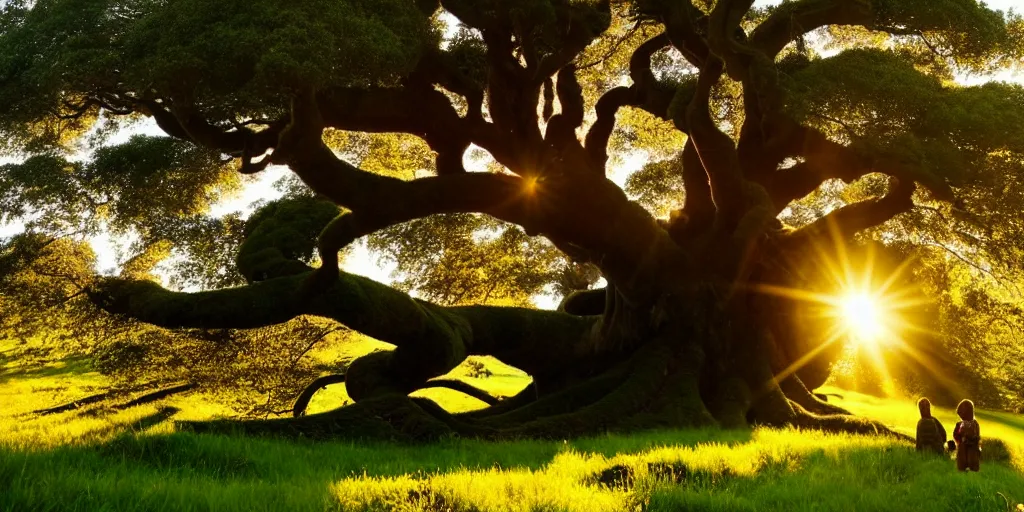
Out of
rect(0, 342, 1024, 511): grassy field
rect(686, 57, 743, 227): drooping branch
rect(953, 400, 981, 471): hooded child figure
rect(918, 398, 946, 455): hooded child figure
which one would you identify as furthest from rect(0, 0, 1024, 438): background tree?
rect(953, 400, 981, 471): hooded child figure

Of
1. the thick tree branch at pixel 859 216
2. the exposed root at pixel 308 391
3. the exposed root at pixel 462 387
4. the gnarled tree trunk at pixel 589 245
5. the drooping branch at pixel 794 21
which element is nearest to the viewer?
the gnarled tree trunk at pixel 589 245

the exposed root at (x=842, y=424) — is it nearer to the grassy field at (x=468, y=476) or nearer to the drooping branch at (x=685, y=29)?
the grassy field at (x=468, y=476)

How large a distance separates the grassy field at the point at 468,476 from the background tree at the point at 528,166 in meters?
2.61

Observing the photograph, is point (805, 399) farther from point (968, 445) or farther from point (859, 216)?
point (968, 445)

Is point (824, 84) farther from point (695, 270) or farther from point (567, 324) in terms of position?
point (567, 324)

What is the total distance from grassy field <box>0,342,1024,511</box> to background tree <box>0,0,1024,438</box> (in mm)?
2606

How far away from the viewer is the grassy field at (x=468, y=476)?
13.9ft

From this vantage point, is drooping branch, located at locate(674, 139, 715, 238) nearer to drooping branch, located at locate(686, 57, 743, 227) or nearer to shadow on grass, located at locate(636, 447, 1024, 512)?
drooping branch, located at locate(686, 57, 743, 227)

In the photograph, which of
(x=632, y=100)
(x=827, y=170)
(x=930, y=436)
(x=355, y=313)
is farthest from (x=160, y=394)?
(x=827, y=170)

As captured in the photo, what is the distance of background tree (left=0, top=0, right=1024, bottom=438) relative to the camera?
991cm

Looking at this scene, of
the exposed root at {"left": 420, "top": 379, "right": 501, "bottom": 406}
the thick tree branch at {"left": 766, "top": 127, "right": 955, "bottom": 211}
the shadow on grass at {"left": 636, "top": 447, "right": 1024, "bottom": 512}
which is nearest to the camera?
the shadow on grass at {"left": 636, "top": 447, "right": 1024, "bottom": 512}

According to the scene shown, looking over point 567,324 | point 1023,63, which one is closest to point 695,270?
point 567,324

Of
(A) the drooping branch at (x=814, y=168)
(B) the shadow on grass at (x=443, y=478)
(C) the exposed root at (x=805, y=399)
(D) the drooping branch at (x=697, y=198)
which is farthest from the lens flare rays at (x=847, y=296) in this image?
(B) the shadow on grass at (x=443, y=478)

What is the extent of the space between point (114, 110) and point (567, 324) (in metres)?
10.9
